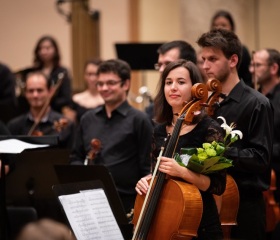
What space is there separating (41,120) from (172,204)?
292 cm

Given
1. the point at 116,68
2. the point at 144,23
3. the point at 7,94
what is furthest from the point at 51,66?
the point at 116,68

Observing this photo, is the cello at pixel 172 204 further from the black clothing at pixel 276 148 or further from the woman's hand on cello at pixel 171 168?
the black clothing at pixel 276 148

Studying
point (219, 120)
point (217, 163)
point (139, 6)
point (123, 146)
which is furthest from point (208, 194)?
point (139, 6)

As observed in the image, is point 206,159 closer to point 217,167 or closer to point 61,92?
point 217,167

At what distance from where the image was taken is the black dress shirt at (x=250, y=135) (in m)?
3.77

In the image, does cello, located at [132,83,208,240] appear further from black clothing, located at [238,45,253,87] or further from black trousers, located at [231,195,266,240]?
black clothing, located at [238,45,253,87]

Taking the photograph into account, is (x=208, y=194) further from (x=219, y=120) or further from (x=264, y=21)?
(x=264, y=21)

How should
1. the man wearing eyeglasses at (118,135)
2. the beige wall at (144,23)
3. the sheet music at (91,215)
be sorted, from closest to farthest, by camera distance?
the sheet music at (91,215)
the man wearing eyeglasses at (118,135)
the beige wall at (144,23)

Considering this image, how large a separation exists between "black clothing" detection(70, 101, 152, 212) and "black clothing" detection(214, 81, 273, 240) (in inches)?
37.1

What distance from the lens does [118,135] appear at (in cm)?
481

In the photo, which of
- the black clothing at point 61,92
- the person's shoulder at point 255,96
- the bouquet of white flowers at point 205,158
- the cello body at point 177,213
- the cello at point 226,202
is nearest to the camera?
the cello body at point 177,213

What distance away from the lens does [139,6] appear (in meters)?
9.47

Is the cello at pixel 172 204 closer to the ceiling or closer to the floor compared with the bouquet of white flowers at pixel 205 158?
closer to the floor

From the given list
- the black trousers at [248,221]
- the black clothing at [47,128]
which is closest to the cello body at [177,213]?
the black trousers at [248,221]
